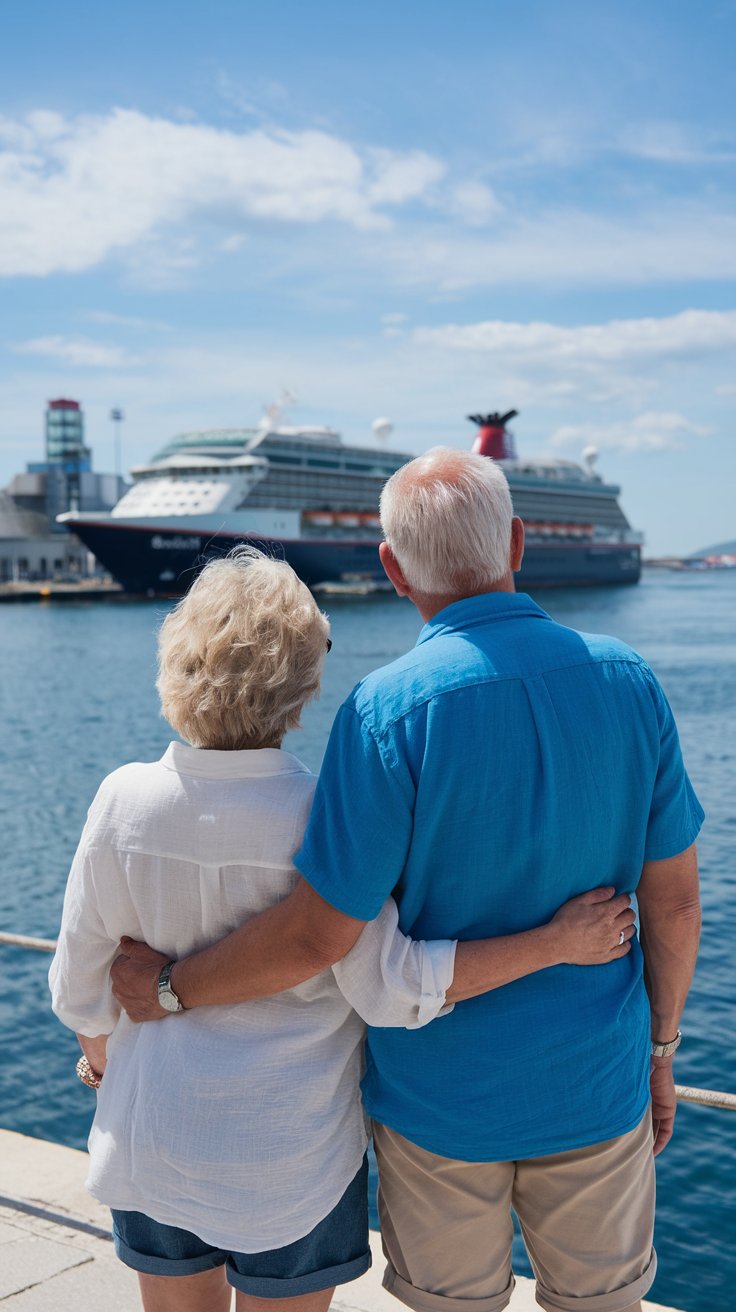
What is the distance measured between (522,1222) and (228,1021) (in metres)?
0.55

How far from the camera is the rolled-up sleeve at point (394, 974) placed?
5.29ft

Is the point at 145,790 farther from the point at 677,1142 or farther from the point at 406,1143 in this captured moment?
the point at 677,1142

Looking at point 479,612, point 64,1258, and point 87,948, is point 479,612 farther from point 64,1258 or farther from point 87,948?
point 64,1258

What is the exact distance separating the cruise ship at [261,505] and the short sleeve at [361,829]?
50.9m

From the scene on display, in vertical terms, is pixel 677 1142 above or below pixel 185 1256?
below

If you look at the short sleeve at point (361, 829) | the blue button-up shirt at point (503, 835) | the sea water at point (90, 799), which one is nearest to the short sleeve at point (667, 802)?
the blue button-up shirt at point (503, 835)

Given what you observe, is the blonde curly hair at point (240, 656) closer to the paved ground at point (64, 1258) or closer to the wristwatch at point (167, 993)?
the wristwatch at point (167, 993)

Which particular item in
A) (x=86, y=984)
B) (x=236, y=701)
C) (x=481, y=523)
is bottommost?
(x=86, y=984)

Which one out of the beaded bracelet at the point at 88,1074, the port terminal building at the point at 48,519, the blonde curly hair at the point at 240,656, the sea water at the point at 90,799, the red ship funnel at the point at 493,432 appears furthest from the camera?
the port terminal building at the point at 48,519

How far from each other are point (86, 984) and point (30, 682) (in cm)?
2882

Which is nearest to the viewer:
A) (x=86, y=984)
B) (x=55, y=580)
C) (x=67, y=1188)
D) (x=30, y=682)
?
(x=86, y=984)

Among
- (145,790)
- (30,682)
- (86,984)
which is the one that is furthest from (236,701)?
(30,682)

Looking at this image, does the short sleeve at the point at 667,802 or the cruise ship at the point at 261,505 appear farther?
the cruise ship at the point at 261,505

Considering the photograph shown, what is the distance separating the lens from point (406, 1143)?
1.74 m
